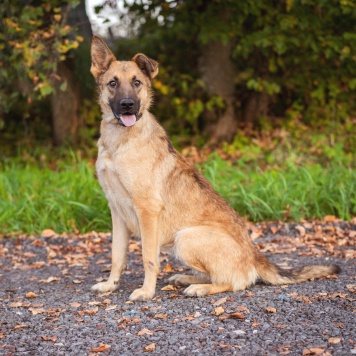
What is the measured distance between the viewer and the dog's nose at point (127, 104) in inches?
207

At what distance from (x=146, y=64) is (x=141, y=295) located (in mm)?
1979

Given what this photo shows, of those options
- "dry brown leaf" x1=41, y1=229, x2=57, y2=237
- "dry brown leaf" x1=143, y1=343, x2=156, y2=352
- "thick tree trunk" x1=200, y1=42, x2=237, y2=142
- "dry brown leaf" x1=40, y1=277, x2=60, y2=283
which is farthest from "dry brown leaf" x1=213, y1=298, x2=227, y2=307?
"thick tree trunk" x1=200, y1=42, x2=237, y2=142

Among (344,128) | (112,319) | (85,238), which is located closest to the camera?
(112,319)

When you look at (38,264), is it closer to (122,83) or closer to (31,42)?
(122,83)

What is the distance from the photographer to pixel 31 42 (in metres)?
9.44

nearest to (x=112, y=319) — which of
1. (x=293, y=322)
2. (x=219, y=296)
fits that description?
(x=219, y=296)

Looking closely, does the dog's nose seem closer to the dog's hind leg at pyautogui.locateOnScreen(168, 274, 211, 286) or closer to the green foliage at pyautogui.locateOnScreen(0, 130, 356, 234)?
the dog's hind leg at pyautogui.locateOnScreen(168, 274, 211, 286)

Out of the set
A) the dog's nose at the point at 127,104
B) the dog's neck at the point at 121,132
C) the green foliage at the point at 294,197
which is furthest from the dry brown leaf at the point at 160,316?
the green foliage at the point at 294,197

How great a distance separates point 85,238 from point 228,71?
6.34 metres

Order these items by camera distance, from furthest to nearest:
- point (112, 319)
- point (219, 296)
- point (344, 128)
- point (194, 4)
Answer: point (344, 128) → point (194, 4) → point (219, 296) → point (112, 319)

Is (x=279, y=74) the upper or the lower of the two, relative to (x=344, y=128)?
upper

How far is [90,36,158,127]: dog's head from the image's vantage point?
530cm

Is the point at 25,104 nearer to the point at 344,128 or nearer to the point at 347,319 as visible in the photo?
the point at 344,128

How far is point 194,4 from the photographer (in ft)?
39.5
